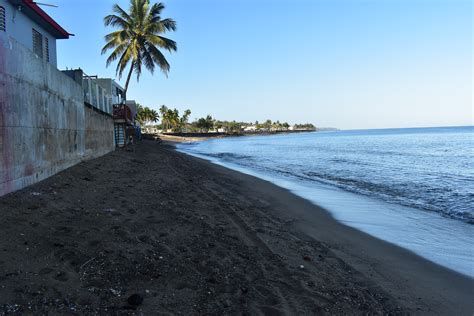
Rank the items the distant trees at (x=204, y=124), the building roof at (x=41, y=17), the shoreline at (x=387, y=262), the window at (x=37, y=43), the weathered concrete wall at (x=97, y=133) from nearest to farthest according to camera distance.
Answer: the shoreline at (x=387, y=262) < the building roof at (x=41, y=17) < the weathered concrete wall at (x=97, y=133) < the window at (x=37, y=43) < the distant trees at (x=204, y=124)

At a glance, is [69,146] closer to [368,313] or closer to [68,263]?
[68,263]

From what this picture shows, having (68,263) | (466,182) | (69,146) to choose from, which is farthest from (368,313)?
(466,182)

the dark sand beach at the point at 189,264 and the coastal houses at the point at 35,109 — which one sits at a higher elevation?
the coastal houses at the point at 35,109

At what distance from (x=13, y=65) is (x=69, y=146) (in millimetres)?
3799

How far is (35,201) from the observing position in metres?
5.75

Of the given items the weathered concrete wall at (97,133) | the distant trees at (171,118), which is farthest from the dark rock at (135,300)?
the distant trees at (171,118)

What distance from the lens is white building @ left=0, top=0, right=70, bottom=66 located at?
10.5 metres

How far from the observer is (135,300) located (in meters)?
3.28

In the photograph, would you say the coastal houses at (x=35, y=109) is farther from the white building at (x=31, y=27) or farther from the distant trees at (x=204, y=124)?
the distant trees at (x=204, y=124)

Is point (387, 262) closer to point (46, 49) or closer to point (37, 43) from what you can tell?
point (37, 43)

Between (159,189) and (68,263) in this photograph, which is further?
(159,189)


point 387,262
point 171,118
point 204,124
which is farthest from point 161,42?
point 204,124

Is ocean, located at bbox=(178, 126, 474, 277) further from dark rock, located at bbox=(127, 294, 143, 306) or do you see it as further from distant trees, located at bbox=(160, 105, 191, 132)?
distant trees, located at bbox=(160, 105, 191, 132)

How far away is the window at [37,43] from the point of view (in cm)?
1247
